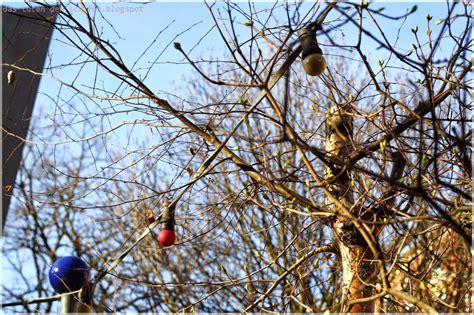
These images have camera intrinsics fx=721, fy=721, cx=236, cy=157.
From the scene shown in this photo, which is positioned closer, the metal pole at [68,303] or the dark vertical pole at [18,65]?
the metal pole at [68,303]

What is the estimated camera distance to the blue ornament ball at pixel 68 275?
3111mm

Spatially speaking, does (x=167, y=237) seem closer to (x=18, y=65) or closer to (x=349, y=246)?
(x=349, y=246)

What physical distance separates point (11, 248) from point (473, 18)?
10362 mm

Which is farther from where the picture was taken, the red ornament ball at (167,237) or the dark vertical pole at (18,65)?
the dark vertical pole at (18,65)

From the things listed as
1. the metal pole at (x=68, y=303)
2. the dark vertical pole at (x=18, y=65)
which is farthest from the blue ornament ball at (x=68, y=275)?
the dark vertical pole at (x=18, y=65)

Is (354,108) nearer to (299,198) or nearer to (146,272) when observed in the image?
(299,198)

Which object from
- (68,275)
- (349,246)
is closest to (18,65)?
(68,275)

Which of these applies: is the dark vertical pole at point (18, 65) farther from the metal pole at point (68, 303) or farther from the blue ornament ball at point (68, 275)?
the metal pole at point (68, 303)

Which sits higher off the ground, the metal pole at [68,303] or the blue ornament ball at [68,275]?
the blue ornament ball at [68,275]

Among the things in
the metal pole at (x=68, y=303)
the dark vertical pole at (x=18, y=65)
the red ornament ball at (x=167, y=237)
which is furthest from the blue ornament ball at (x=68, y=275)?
the dark vertical pole at (x=18, y=65)

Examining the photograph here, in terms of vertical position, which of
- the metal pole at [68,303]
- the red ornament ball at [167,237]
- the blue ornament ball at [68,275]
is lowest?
the metal pole at [68,303]

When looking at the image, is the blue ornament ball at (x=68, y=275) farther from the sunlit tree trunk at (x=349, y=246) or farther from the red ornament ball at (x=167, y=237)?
the sunlit tree trunk at (x=349, y=246)

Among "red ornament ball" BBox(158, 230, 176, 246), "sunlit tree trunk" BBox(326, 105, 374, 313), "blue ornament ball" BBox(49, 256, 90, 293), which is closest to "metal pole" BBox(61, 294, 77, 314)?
"blue ornament ball" BBox(49, 256, 90, 293)

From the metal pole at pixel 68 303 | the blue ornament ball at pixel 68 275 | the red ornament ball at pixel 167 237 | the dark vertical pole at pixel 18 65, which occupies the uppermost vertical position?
the dark vertical pole at pixel 18 65
